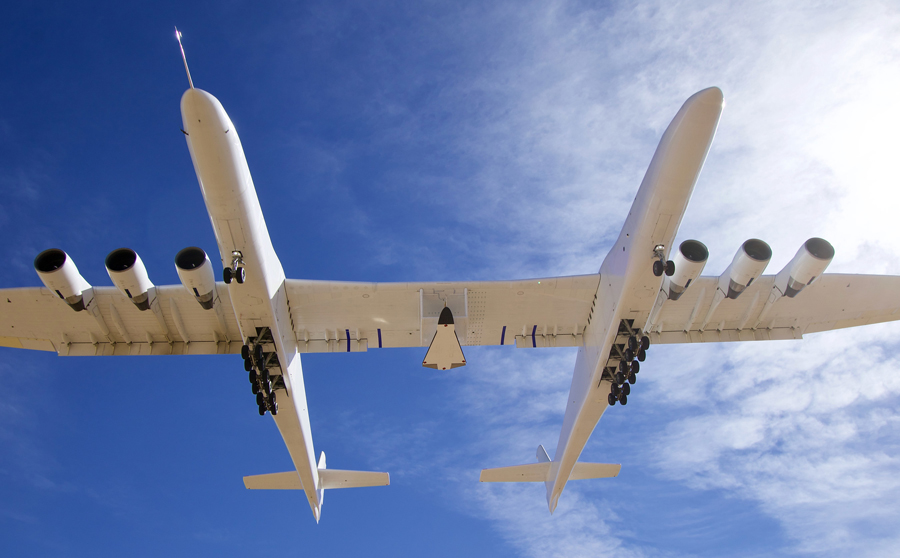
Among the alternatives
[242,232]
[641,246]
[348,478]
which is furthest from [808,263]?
[348,478]

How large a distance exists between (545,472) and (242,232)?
1284 cm

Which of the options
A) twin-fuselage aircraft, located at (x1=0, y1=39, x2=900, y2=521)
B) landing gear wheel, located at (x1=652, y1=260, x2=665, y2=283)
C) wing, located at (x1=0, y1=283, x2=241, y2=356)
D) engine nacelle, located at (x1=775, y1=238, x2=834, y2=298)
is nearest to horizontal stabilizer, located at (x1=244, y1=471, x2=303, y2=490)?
twin-fuselage aircraft, located at (x1=0, y1=39, x2=900, y2=521)

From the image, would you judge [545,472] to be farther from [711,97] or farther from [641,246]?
[711,97]

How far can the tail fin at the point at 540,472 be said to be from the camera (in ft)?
59.6

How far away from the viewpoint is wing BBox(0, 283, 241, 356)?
13203 mm

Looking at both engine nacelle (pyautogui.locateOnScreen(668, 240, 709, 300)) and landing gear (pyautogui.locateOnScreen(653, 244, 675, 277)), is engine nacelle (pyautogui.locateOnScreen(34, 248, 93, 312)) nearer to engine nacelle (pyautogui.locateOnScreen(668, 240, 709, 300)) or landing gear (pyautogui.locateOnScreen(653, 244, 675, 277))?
landing gear (pyautogui.locateOnScreen(653, 244, 675, 277))

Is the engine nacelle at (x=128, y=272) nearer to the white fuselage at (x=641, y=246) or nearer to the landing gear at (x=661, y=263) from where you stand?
the white fuselage at (x=641, y=246)


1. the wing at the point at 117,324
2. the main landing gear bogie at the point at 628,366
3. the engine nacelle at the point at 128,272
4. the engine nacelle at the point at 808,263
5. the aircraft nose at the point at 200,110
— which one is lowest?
the main landing gear bogie at the point at 628,366

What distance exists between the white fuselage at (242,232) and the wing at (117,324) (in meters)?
1.76

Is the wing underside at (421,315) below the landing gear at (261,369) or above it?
above

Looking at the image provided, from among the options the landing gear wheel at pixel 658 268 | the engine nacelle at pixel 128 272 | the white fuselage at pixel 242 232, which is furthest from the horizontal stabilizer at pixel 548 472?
the engine nacelle at pixel 128 272

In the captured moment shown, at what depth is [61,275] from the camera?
37.8 ft

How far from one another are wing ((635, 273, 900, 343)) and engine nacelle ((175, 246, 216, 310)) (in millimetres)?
10774

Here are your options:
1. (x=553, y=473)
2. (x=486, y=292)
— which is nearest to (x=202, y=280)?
(x=486, y=292)
